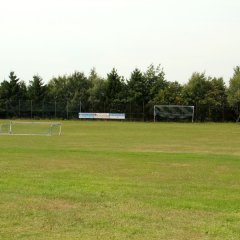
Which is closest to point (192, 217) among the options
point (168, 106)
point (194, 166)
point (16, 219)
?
point (16, 219)

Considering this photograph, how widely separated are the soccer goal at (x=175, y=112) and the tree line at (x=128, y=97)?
4.79ft

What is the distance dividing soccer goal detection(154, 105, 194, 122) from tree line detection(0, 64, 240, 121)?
1.46 metres

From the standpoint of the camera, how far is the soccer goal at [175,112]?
68688mm

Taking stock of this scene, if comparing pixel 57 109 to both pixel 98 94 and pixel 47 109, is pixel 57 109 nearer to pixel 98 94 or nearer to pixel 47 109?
pixel 47 109

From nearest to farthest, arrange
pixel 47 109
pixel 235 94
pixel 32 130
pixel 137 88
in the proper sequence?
pixel 32 130, pixel 235 94, pixel 47 109, pixel 137 88

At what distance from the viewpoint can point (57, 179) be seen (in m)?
11.0

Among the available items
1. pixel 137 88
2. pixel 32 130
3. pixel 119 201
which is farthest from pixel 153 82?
pixel 119 201

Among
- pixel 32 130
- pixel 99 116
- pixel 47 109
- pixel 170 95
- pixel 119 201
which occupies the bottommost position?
pixel 32 130

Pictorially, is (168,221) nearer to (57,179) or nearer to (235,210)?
(235,210)

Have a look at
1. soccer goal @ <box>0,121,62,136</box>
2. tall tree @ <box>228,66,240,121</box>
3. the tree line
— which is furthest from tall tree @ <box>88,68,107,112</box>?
soccer goal @ <box>0,121,62,136</box>

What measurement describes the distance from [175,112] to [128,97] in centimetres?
905

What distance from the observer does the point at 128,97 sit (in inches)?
2936

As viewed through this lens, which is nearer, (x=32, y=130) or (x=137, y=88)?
(x=32, y=130)

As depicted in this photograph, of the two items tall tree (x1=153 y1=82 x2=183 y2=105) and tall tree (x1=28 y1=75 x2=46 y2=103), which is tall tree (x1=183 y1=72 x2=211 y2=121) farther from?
tall tree (x1=28 y1=75 x2=46 y2=103)
